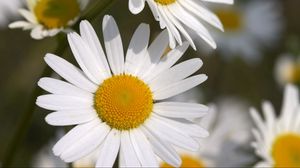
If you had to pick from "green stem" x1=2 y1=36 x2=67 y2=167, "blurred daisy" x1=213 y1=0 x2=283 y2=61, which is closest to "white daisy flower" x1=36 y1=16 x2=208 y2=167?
"green stem" x1=2 y1=36 x2=67 y2=167

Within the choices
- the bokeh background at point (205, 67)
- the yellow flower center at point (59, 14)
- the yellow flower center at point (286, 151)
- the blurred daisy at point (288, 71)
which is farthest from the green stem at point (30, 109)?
the blurred daisy at point (288, 71)

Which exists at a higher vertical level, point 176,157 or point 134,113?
point 134,113

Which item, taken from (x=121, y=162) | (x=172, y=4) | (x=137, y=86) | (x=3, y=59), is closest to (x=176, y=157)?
(x=121, y=162)

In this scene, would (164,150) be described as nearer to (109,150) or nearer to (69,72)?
(109,150)

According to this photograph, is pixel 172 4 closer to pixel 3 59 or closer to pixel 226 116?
pixel 226 116

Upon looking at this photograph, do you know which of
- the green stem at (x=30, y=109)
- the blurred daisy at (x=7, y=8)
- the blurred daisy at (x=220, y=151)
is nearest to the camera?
the green stem at (x=30, y=109)

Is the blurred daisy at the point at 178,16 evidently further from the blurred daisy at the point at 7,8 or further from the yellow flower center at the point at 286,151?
the blurred daisy at the point at 7,8
